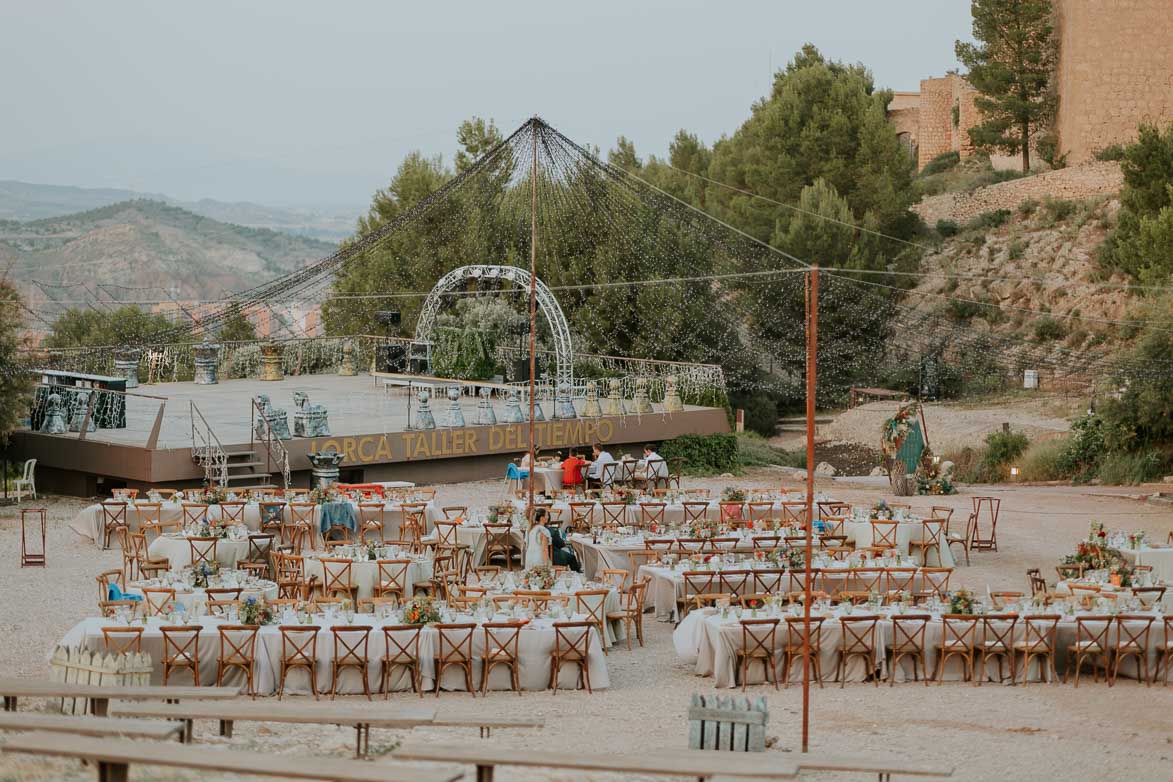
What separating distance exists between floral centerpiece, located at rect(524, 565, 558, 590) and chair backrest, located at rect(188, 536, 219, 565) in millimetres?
4714

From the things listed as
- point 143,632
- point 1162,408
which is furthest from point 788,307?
point 143,632

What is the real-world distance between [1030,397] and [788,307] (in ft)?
25.9

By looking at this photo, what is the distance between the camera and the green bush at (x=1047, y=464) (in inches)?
1324

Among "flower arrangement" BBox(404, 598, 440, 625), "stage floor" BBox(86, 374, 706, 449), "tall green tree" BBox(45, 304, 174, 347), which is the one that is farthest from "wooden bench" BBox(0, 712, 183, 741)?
"tall green tree" BBox(45, 304, 174, 347)

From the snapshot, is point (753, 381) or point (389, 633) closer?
point (389, 633)

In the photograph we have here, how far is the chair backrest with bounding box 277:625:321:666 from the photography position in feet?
46.3

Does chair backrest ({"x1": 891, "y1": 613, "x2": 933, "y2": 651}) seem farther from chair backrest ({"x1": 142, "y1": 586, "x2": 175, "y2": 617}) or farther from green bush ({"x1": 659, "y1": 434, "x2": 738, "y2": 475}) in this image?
green bush ({"x1": 659, "y1": 434, "x2": 738, "y2": 475})

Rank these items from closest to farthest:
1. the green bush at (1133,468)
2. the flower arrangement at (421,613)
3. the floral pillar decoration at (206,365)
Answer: the flower arrangement at (421,613), the green bush at (1133,468), the floral pillar decoration at (206,365)

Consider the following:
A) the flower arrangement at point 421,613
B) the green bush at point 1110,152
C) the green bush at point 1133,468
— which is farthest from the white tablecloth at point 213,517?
the green bush at point 1110,152

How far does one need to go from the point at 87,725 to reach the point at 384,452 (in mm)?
18164

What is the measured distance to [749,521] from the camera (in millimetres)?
21094

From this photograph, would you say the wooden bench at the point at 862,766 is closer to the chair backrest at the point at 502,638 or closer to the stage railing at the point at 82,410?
the chair backrest at the point at 502,638

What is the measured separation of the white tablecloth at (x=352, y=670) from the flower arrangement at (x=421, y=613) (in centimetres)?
9

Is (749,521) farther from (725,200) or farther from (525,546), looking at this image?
(725,200)
